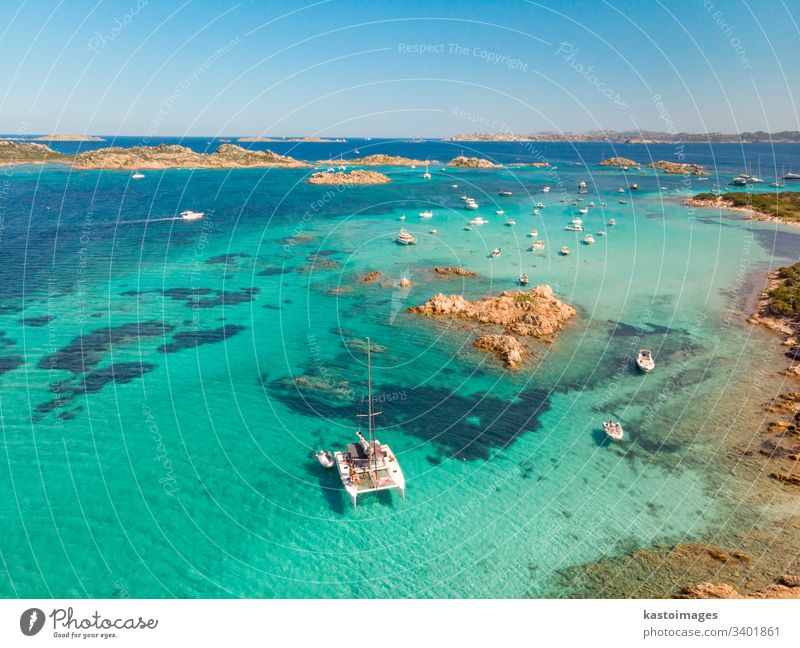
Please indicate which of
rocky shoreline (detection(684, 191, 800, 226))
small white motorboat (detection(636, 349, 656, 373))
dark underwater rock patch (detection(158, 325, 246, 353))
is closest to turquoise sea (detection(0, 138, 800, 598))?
dark underwater rock patch (detection(158, 325, 246, 353))

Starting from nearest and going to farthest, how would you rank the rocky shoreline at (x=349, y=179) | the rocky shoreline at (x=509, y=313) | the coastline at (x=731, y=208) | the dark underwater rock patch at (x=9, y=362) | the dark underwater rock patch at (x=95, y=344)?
1. the dark underwater rock patch at (x=9, y=362)
2. the dark underwater rock patch at (x=95, y=344)
3. the rocky shoreline at (x=509, y=313)
4. the coastline at (x=731, y=208)
5. the rocky shoreline at (x=349, y=179)

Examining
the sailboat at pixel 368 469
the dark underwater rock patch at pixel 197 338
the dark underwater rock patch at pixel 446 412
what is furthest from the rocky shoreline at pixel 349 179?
the sailboat at pixel 368 469

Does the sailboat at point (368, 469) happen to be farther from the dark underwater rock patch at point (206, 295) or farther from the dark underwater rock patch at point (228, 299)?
the dark underwater rock patch at point (206, 295)

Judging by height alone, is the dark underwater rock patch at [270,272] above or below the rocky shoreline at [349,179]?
below

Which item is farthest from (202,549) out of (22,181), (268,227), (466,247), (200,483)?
(22,181)

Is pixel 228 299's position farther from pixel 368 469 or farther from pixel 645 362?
pixel 645 362

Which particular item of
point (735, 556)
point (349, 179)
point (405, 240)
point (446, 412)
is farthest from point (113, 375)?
point (349, 179)

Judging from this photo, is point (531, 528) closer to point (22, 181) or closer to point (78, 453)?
point (78, 453)
